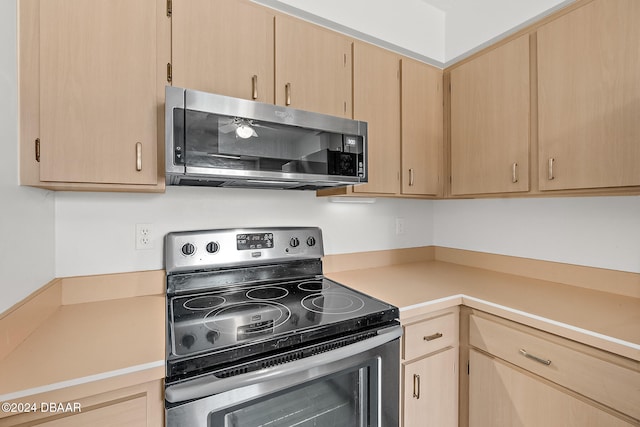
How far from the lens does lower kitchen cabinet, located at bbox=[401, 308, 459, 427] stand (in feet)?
3.99

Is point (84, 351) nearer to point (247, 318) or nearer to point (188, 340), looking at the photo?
point (188, 340)

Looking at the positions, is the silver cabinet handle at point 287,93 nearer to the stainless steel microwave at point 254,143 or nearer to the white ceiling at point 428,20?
the stainless steel microwave at point 254,143

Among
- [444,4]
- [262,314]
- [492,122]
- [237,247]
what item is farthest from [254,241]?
[444,4]

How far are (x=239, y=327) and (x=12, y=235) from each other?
0.72 metres

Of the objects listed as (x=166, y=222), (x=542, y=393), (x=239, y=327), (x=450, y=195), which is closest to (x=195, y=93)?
(x=166, y=222)

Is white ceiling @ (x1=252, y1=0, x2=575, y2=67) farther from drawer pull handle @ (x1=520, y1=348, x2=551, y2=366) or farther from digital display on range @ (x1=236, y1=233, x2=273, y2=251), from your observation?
drawer pull handle @ (x1=520, y1=348, x2=551, y2=366)

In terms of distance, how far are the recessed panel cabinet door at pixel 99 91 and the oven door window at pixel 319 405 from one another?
0.87 meters

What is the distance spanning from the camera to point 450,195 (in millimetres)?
1832

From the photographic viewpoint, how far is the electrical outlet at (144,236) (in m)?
1.33

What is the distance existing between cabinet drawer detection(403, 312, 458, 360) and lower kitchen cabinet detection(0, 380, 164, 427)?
2.96 ft

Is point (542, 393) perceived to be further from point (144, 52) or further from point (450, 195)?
point (144, 52)

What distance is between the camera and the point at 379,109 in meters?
1.60

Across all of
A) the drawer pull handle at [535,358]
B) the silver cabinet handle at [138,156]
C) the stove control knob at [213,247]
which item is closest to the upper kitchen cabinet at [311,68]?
the silver cabinet handle at [138,156]

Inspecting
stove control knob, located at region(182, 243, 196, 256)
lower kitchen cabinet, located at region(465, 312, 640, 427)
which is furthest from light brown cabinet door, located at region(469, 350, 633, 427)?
stove control knob, located at region(182, 243, 196, 256)
